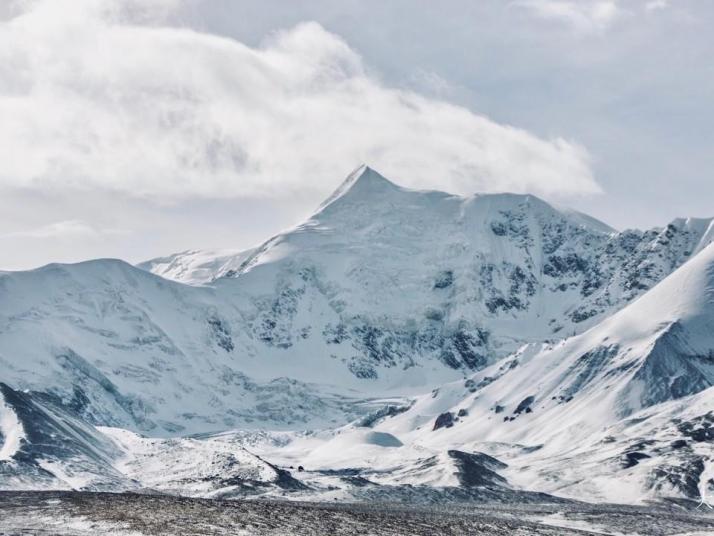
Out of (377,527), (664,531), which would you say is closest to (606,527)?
(664,531)

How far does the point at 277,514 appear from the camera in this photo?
182 metres

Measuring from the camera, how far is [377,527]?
169 m

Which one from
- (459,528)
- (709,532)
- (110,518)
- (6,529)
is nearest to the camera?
(6,529)

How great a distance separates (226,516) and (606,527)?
6876 centimetres

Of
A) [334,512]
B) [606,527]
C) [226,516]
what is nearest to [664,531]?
[606,527]

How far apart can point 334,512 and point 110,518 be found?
4366cm

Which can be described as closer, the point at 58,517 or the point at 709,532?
the point at 58,517

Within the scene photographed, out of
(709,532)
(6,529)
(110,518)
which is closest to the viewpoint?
(6,529)

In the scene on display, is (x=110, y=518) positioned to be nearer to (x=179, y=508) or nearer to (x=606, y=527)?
(x=179, y=508)

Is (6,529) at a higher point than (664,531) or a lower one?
higher

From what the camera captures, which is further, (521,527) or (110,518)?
(521,527)

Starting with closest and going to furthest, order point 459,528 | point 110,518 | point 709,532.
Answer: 1. point 110,518
2. point 459,528
3. point 709,532

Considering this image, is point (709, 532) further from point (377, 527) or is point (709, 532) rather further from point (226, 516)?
point (226, 516)

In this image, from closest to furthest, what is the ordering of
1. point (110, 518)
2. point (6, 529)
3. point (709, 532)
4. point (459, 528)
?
point (6, 529), point (110, 518), point (459, 528), point (709, 532)
